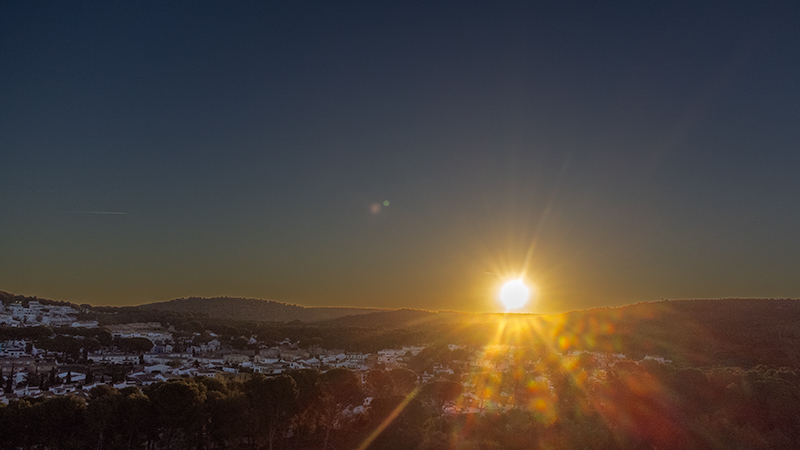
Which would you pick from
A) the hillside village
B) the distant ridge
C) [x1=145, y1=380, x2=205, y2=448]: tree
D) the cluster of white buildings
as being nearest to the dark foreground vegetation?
[x1=145, y1=380, x2=205, y2=448]: tree

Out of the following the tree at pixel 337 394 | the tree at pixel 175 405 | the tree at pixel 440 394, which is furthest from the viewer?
the tree at pixel 440 394

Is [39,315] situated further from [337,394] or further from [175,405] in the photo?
[337,394]

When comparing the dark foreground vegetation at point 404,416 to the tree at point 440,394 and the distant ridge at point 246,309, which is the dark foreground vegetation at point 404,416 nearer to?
the tree at point 440,394

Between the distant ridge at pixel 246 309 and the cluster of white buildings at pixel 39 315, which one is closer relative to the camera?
the cluster of white buildings at pixel 39 315

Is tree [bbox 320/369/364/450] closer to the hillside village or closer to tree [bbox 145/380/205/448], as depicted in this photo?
the hillside village

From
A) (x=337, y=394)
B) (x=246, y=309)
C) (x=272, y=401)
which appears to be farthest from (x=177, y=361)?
(x=246, y=309)

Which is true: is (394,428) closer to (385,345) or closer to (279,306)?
(385,345)

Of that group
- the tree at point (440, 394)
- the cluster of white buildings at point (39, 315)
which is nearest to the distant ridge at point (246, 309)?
the cluster of white buildings at point (39, 315)

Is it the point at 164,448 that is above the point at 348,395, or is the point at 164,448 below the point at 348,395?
below

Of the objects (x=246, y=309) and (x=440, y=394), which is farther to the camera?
(x=246, y=309)

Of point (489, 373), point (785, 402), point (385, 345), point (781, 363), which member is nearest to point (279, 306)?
point (385, 345)

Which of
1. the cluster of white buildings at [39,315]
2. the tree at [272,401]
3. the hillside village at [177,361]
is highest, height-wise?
the cluster of white buildings at [39,315]
